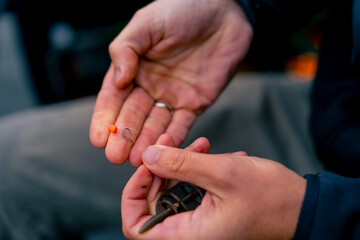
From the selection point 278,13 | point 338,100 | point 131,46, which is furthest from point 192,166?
point 278,13

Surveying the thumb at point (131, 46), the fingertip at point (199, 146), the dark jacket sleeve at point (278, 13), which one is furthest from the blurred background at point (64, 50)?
the fingertip at point (199, 146)

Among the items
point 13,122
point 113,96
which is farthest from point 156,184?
point 13,122

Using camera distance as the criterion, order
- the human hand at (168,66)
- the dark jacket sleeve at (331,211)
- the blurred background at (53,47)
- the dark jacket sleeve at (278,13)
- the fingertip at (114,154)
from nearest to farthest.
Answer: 1. the dark jacket sleeve at (331,211)
2. the fingertip at (114,154)
3. the human hand at (168,66)
4. the dark jacket sleeve at (278,13)
5. the blurred background at (53,47)

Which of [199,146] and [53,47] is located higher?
[199,146]

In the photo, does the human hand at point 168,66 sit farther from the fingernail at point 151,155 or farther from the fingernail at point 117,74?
the fingernail at point 151,155

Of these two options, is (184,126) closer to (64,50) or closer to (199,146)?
(199,146)

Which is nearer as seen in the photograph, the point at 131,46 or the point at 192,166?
the point at 192,166

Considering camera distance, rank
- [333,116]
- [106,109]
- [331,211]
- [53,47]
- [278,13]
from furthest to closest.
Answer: [53,47] → [278,13] → [333,116] → [106,109] → [331,211]

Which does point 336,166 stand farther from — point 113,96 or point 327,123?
point 113,96

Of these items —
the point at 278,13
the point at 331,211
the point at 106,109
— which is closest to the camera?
the point at 331,211
